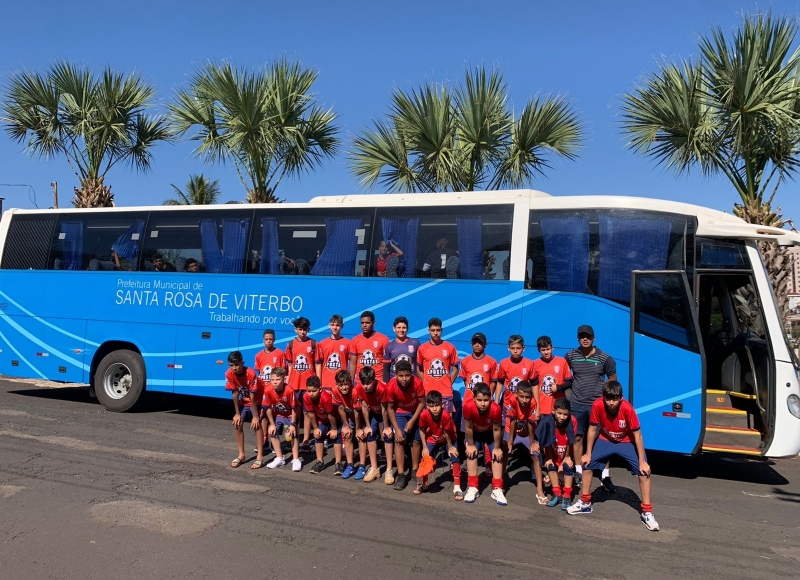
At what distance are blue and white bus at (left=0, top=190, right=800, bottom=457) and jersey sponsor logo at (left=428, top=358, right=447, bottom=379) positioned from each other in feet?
3.52

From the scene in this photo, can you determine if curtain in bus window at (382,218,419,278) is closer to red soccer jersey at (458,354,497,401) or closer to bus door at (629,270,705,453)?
red soccer jersey at (458,354,497,401)

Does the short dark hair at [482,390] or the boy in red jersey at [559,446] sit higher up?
the short dark hair at [482,390]

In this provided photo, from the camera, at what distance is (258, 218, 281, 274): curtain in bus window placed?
1015 cm

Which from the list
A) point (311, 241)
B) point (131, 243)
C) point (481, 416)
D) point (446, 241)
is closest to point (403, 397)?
point (481, 416)

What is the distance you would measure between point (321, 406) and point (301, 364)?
914 millimetres

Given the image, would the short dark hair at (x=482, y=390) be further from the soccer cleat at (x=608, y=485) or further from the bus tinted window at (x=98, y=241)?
the bus tinted window at (x=98, y=241)

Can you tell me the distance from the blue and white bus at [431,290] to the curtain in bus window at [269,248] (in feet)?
0.13

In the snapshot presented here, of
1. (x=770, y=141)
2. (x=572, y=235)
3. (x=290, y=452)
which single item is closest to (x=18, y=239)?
(x=290, y=452)

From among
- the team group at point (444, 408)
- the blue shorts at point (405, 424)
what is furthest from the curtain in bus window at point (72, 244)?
the blue shorts at point (405, 424)

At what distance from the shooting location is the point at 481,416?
6812mm

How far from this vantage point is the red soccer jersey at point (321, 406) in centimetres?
759

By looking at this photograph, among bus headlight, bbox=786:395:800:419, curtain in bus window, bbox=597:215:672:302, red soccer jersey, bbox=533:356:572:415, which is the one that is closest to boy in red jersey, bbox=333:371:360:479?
red soccer jersey, bbox=533:356:572:415

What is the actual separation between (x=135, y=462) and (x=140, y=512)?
1957 millimetres

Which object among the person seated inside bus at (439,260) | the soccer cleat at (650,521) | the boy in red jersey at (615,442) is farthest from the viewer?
the person seated inside bus at (439,260)
